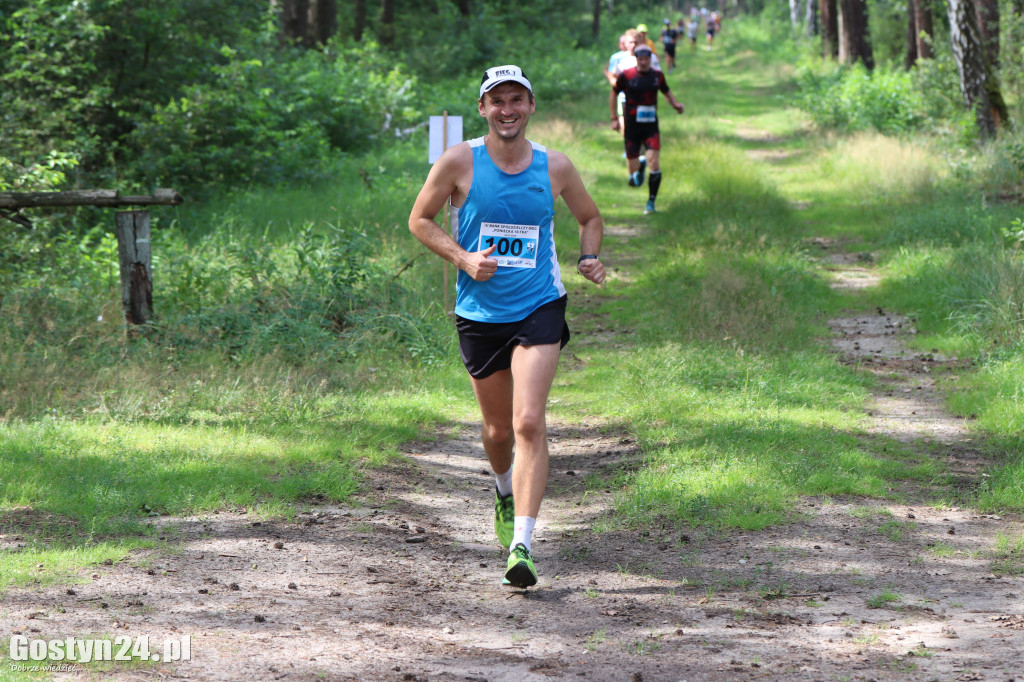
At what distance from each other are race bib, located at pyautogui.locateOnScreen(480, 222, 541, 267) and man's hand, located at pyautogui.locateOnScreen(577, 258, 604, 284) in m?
0.24

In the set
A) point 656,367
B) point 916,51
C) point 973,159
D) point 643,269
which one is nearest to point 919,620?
point 656,367

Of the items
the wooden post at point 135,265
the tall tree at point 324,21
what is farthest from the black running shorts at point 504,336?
the tall tree at point 324,21

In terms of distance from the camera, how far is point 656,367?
344 inches

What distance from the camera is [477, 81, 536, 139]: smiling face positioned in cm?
491

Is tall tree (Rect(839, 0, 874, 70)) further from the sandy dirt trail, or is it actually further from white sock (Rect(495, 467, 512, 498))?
white sock (Rect(495, 467, 512, 498))

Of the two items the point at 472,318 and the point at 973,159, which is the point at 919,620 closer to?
the point at 472,318

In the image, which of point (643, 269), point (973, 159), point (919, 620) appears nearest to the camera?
point (919, 620)

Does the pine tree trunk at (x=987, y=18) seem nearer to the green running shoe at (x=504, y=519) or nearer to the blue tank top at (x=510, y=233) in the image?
the blue tank top at (x=510, y=233)

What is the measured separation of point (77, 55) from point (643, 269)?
784cm

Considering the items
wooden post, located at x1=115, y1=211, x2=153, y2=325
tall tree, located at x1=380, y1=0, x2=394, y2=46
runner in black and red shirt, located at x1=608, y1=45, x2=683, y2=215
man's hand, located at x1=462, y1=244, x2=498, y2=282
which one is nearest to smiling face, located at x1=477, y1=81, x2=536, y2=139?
man's hand, located at x1=462, y1=244, x2=498, y2=282

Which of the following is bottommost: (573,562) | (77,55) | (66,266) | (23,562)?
(573,562)

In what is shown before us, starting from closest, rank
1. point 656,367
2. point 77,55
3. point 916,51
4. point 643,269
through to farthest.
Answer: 1. point 656,367
2. point 643,269
3. point 77,55
4. point 916,51

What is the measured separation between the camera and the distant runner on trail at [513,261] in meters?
4.89

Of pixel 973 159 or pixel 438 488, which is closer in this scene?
pixel 438 488
